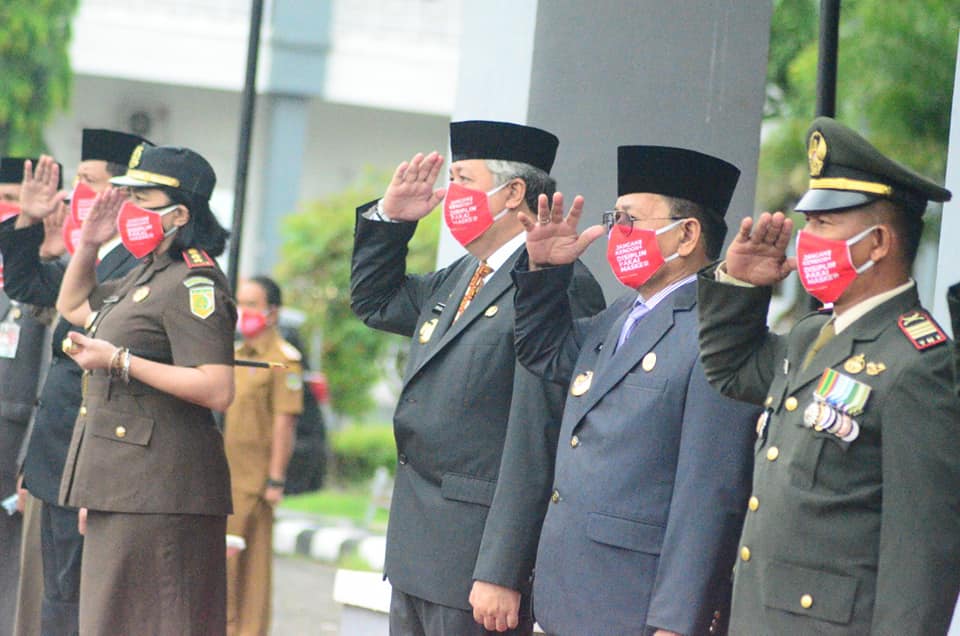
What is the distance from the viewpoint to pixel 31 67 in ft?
58.5

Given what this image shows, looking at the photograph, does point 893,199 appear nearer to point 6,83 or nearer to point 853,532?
point 853,532

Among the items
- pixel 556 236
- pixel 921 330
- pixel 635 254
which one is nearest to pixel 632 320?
pixel 635 254

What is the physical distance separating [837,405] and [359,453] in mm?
12609

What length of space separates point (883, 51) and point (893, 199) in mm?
9023

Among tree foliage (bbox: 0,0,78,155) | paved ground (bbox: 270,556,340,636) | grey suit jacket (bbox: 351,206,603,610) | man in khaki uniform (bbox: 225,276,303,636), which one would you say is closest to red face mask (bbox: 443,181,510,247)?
grey suit jacket (bbox: 351,206,603,610)

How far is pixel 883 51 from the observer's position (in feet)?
39.4

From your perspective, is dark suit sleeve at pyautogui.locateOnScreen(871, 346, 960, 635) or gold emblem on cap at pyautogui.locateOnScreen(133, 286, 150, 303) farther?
gold emblem on cap at pyautogui.locateOnScreen(133, 286, 150, 303)

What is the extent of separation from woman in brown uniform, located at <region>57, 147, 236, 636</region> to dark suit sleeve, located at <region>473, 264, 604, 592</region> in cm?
111

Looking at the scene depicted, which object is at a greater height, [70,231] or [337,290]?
[70,231]

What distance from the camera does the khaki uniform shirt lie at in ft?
25.5

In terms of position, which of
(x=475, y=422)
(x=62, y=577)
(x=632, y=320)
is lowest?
(x=62, y=577)

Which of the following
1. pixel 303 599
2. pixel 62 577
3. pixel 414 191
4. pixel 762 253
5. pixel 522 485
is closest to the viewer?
pixel 762 253

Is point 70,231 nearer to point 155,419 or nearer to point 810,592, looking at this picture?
point 155,419

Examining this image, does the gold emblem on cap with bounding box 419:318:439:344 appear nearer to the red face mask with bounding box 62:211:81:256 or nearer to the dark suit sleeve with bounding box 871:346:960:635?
the dark suit sleeve with bounding box 871:346:960:635
